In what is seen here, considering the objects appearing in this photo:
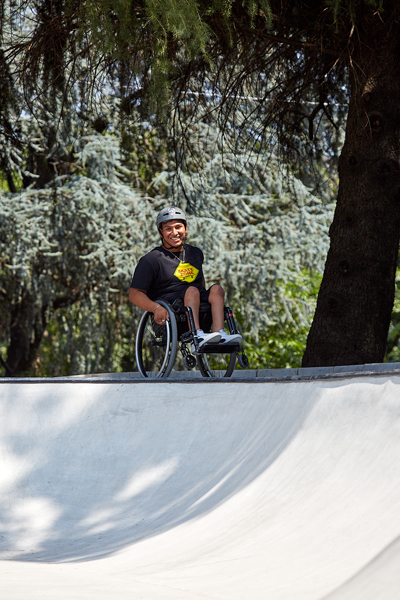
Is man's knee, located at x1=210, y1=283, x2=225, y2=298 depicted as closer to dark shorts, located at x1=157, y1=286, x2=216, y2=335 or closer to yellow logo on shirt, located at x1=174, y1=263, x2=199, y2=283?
dark shorts, located at x1=157, y1=286, x2=216, y2=335

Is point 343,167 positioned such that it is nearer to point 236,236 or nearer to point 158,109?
point 158,109

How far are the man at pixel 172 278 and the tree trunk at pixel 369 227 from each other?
1.40 metres

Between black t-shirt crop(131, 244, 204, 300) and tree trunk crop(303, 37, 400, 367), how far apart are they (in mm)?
1428

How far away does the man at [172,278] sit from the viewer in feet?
16.9

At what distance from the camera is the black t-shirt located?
17.4 ft

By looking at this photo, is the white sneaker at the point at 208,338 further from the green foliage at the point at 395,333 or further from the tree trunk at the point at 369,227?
the green foliage at the point at 395,333

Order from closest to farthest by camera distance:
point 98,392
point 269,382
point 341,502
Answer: point 341,502
point 269,382
point 98,392

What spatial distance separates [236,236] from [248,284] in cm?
98

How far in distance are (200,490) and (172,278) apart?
7.55 ft

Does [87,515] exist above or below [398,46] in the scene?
below

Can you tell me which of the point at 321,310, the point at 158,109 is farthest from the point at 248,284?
the point at 158,109

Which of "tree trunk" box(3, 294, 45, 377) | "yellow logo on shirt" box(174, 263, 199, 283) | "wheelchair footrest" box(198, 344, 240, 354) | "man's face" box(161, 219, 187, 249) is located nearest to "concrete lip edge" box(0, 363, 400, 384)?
"wheelchair footrest" box(198, 344, 240, 354)

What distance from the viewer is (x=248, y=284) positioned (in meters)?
13.1

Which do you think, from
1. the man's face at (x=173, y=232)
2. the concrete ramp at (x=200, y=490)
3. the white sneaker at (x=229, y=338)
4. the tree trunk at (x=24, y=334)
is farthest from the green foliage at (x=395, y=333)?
the concrete ramp at (x=200, y=490)
